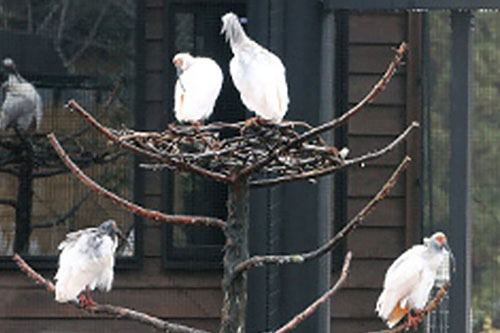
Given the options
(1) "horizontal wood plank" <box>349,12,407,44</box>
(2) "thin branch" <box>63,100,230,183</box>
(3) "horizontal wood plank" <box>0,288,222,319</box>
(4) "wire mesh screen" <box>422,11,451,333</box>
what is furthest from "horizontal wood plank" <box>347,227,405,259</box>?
(2) "thin branch" <box>63,100,230,183</box>

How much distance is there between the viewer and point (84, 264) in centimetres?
271

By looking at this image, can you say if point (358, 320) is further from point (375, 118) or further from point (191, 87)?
point (191, 87)

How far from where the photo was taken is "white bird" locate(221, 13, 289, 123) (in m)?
2.26

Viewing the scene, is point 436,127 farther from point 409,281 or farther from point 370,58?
point 409,281

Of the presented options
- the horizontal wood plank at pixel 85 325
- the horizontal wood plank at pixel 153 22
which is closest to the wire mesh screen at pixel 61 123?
the horizontal wood plank at pixel 153 22

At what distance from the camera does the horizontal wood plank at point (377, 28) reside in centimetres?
350

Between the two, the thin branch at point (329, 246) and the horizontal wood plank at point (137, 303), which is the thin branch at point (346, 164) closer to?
the thin branch at point (329, 246)

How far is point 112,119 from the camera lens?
11.2 feet

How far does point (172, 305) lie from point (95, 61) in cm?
82

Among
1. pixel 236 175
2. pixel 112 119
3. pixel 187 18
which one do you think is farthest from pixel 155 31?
pixel 236 175

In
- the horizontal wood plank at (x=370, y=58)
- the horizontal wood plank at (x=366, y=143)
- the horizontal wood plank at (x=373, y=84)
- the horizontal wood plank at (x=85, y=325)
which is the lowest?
the horizontal wood plank at (x=85, y=325)

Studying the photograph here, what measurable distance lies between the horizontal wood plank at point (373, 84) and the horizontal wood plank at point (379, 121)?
26mm

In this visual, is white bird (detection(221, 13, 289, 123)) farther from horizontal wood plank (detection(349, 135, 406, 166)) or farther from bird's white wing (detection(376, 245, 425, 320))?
horizontal wood plank (detection(349, 135, 406, 166))

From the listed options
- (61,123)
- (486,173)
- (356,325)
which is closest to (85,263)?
(61,123)
